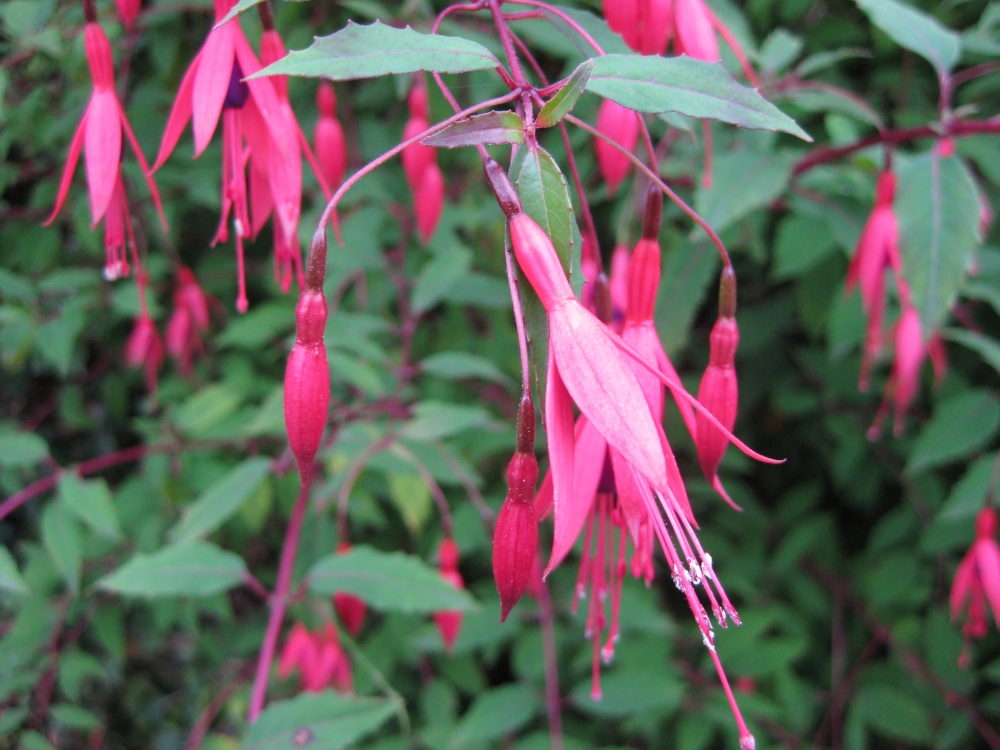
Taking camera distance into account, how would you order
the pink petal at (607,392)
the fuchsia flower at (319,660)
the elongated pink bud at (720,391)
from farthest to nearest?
the fuchsia flower at (319,660) → the elongated pink bud at (720,391) → the pink petal at (607,392)

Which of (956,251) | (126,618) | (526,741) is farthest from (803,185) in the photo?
(126,618)

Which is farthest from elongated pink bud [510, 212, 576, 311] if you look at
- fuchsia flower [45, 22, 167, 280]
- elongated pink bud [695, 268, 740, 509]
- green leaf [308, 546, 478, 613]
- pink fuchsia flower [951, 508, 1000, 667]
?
pink fuchsia flower [951, 508, 1000, 667]

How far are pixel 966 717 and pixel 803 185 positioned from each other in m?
0.96

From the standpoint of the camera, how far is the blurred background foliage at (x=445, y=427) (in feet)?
3.39

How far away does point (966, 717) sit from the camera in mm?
1311

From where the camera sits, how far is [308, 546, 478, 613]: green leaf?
85cm

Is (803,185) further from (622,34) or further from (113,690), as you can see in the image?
(113,690)

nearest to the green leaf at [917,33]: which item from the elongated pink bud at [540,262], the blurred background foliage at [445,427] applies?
the blurred background foliage at [445,427]

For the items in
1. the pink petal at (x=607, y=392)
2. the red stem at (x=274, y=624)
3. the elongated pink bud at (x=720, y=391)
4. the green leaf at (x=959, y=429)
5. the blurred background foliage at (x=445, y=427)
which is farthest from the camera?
the green leaf at (x=959, y=429)

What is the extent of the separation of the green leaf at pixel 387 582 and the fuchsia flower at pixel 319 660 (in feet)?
0.30

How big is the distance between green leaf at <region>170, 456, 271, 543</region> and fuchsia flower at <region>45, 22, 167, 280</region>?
1.23ft

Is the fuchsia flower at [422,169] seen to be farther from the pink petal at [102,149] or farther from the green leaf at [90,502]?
the green leaf at [90,502]

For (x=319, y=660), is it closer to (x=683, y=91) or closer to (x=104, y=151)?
(x=104, y=151)

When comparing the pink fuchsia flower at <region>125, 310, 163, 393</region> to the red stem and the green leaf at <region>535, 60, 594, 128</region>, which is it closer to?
the red stem
